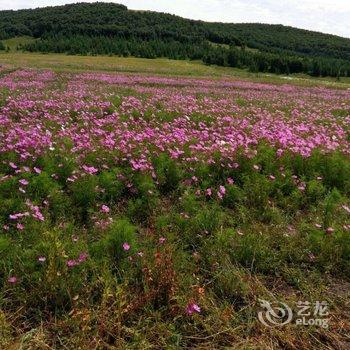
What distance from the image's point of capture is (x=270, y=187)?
7.70 metres

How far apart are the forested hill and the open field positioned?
88.9 metres

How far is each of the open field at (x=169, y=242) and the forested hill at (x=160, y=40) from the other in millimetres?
88856

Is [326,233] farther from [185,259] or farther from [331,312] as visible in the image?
[185,259]

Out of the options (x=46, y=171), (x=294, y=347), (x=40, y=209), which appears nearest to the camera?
(x=294, y=347)

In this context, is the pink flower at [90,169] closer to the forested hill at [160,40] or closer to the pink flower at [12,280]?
the pink flower at [12,280]

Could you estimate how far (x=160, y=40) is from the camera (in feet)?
487

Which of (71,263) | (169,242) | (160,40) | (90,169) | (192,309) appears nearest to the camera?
(192,309)

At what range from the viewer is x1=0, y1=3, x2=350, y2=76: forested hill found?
319 ft

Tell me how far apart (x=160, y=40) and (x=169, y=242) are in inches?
5925

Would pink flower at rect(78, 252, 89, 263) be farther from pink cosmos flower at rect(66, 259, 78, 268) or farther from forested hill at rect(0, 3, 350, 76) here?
forested hill at rect(0, 3, 350, 76)

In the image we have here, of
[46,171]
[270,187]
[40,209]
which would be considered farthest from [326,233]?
[46,171]

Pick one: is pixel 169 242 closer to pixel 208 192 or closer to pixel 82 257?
pixel 82 257

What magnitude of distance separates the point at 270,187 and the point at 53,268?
14.5 feet

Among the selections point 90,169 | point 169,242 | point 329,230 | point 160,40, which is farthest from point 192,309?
point 160,40
